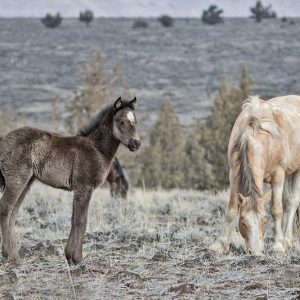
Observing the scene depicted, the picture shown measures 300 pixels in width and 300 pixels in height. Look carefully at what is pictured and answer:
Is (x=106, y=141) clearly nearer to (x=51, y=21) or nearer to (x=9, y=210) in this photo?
(x=9, y=210)

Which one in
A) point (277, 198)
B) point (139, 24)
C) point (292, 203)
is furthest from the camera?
point (139, 24)

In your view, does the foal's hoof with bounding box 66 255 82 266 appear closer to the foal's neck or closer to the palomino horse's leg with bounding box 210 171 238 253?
the foal's neck

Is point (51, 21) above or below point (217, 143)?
above

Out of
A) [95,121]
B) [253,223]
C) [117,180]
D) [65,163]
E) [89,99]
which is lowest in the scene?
[89,99]

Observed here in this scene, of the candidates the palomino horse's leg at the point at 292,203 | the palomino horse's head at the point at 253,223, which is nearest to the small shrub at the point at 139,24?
the palomino horse's leg at the point at 292,203

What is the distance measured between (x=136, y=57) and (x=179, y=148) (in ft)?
129

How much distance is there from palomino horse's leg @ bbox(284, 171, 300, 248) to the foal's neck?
2840 mm

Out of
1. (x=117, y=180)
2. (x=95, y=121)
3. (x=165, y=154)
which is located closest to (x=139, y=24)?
(x=165, y=154)

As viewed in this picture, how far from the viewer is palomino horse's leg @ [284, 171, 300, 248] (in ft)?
31.7

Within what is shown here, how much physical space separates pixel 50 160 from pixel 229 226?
2.60 metres

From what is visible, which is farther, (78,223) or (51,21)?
(51,21)

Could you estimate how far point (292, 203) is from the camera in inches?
392

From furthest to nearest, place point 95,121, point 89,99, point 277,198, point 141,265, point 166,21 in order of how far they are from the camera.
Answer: point 166,21, point 89,99, point 277,198, point 95,121, point 141,265

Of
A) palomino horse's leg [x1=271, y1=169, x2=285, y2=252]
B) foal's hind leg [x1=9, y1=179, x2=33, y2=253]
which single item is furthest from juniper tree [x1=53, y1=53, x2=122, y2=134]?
foal's hind leg [x1=9, y1=179, x2=33, y2=253]
